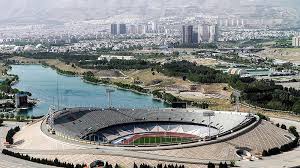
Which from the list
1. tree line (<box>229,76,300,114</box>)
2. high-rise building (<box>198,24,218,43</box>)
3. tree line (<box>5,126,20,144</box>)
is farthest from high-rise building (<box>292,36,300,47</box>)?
tree line (<box>5,126,20,144</box>)

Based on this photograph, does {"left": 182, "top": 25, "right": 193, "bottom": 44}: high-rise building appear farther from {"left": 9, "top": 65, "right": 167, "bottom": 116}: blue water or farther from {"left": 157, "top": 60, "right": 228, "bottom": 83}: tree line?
{"left": 9, "top": 65, "right": 167, "bottom": 116}: blue water

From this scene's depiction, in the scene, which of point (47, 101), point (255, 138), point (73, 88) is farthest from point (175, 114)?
point (73, 88)

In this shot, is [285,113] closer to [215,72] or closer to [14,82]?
[215,72]

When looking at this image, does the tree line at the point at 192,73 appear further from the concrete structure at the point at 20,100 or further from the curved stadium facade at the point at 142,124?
the curved stadium facade at the point at 142,124

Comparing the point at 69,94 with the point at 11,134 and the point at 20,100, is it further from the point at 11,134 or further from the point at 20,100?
the point at 11,134

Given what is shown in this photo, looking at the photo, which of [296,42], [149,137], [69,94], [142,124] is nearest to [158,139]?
[149,137]

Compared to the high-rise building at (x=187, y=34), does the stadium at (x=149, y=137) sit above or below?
below

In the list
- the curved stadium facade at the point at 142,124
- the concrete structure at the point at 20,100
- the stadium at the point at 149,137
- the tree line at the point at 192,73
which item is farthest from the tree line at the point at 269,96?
the concrete structure at the point at 20,100
